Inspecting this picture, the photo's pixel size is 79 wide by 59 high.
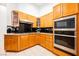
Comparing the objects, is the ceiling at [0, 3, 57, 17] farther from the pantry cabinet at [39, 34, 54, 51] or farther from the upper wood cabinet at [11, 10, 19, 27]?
the pantry cabinet at [39, 34, 54, 51]

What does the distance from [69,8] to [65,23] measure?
0.31 m

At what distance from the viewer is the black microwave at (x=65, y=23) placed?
2.42 m

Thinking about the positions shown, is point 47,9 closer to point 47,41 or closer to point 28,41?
point 47,41

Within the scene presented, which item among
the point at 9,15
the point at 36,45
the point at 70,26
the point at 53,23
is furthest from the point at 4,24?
the point at 70,26

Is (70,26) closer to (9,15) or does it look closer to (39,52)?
(39,52)

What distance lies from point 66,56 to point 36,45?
0.75 meters

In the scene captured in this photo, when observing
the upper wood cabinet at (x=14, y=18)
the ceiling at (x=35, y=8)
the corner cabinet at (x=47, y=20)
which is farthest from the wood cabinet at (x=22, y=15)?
the corner cabinet at (x=47, y=20)

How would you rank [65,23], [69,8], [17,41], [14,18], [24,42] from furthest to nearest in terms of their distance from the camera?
[17,41] → [24,42] → [14,18] → [65,23] → [69,8]

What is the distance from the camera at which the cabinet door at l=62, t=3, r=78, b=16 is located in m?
2.31

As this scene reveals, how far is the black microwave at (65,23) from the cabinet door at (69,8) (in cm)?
12

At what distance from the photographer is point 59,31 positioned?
2893 mm

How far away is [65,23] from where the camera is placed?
2645mm

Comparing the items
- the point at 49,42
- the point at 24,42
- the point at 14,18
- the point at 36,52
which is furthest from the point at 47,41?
the point at 14,18

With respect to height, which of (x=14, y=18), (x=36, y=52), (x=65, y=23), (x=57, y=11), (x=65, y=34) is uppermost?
(x=57, y=11)
